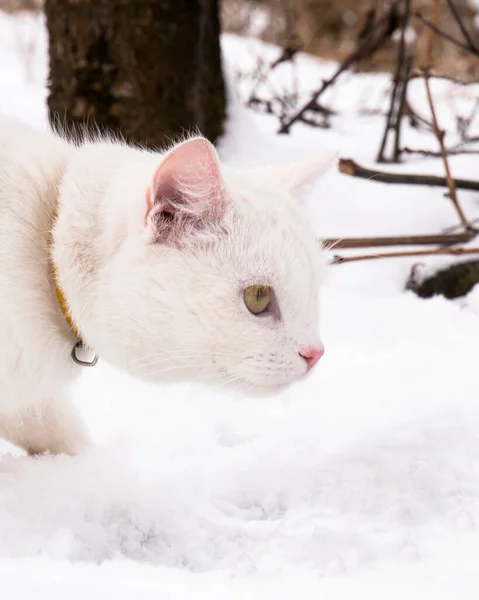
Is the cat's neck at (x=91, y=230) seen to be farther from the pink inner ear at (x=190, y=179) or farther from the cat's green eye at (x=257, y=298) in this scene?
the cat's green eye at (x=257, y=298)

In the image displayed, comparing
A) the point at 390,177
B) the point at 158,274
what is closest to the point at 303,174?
the point at 158,274

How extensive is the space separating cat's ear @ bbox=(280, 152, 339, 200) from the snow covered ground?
26.4 inches

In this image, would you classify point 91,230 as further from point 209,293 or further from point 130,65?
point 130,65

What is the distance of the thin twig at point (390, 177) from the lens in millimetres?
2482

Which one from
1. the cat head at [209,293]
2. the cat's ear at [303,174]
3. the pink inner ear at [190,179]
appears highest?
the pink inner ear at [190,179]

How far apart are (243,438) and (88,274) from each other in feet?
2.54

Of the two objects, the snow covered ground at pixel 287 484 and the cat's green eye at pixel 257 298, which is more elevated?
the cat's green eye at pixel 257 298

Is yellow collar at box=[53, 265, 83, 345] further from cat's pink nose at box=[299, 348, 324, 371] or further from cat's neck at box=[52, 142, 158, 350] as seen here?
cat's pink nose at box=[299, 348, 324, 371]

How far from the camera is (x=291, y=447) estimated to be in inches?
76.9

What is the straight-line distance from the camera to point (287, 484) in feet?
5.82

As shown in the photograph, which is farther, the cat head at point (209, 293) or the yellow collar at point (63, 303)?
the yellow collar at point (63, 303)

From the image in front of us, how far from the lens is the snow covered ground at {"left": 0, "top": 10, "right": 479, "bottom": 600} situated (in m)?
1.29

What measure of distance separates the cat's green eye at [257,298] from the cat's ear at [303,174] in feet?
1.19

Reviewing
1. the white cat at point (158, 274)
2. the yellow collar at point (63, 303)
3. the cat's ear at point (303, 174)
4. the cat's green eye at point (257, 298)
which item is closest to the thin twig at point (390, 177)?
the cat's ear at point (303, 174)
